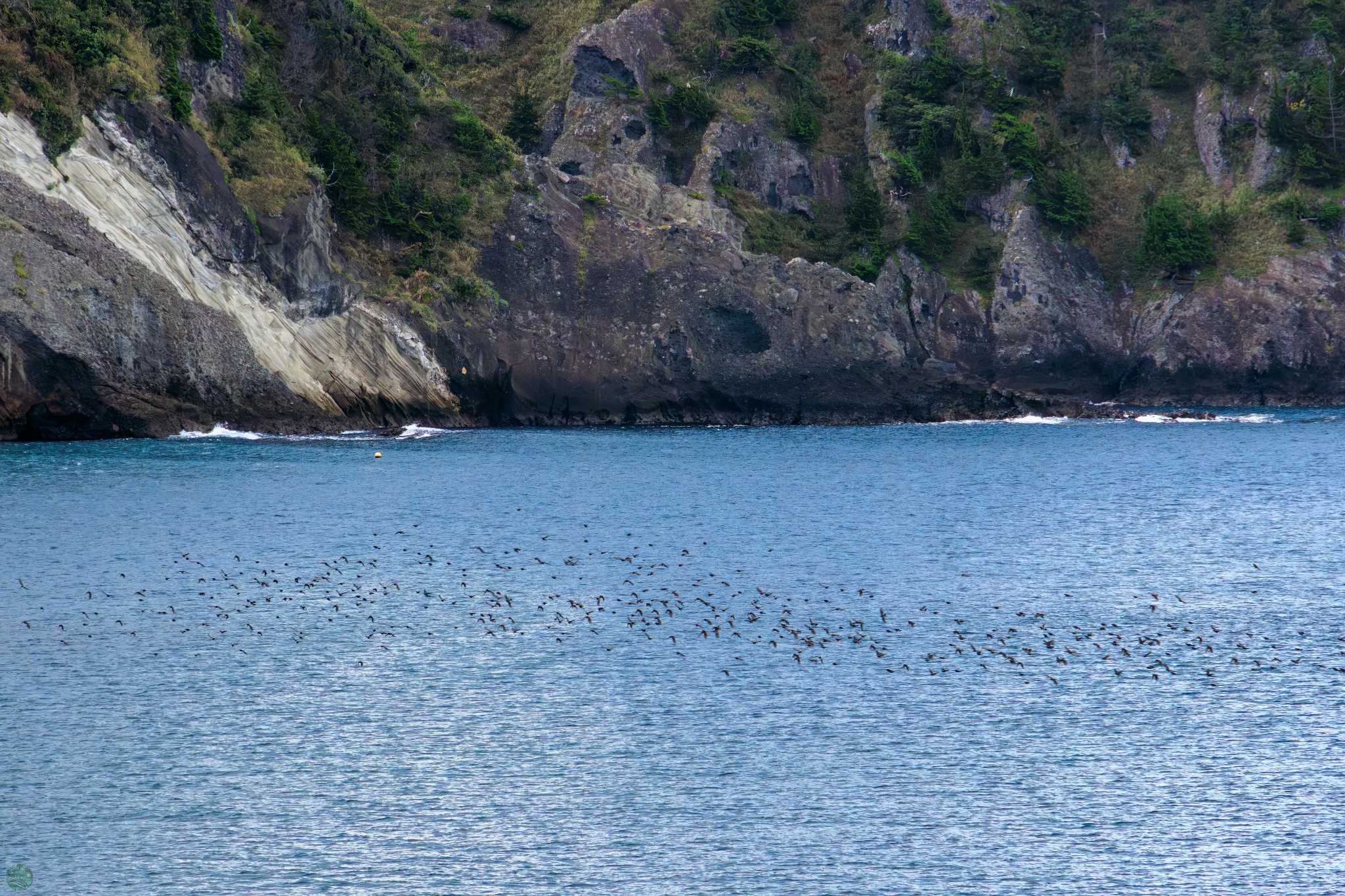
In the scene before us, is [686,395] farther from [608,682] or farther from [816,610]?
[608,682]

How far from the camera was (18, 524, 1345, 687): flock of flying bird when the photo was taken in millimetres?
31312

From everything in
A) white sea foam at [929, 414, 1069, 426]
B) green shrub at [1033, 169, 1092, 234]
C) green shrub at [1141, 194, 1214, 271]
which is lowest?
white sea foam at [929, 414, 1069, 426]

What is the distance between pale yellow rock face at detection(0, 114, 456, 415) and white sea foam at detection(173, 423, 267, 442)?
150 inches

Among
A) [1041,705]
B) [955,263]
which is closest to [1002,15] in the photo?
[955,263]

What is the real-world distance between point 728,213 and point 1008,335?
79.8 ft

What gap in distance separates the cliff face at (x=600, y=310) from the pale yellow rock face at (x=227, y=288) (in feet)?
0.54

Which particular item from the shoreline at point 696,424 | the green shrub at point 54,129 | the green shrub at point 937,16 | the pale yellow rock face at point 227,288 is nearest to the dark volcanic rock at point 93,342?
the shoreline at point 696,424

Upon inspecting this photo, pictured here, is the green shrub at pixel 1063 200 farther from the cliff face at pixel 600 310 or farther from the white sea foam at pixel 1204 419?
the white sea foam at pixel 1204 419

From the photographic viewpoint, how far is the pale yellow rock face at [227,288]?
69.4m

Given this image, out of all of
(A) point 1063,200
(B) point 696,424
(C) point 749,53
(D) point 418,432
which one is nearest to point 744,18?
(C) point 749,53

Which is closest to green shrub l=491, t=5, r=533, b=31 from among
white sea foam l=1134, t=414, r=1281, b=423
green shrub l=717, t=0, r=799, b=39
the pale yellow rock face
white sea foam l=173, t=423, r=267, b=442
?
green shrub l=717, t=0, r=799, b=39

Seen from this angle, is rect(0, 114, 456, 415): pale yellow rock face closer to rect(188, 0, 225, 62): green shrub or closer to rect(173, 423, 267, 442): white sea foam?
rect(173, 423, 267, 442): white sea foam

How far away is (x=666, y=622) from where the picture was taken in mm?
34969

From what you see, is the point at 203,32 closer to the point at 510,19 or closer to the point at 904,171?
the point at 510,19
